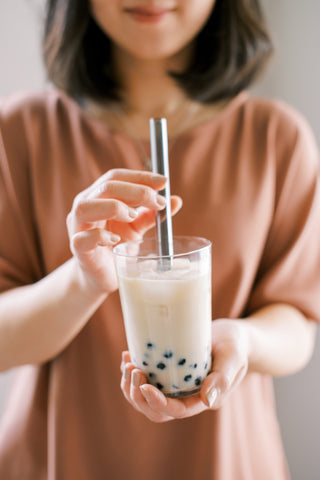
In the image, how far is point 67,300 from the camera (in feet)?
2.43

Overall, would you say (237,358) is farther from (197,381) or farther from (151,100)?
(151,100)

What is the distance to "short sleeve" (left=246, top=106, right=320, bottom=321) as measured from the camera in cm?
92

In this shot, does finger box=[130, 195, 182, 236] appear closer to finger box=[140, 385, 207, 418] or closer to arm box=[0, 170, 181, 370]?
arm box=[0, 170, 181, 370]

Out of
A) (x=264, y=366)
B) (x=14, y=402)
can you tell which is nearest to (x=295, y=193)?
(x=264, y=366)

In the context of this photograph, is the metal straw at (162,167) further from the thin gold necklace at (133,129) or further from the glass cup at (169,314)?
the thin gold necklace at (133,129)

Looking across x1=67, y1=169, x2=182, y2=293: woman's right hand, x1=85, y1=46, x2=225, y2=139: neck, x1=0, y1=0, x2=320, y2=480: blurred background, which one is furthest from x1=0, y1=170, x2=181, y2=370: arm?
x1=0, y1=0, x2=320, y2=480: blurred background

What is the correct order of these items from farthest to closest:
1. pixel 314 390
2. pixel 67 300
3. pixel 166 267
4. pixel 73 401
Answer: pixel 314 390
pixel 73 401
pixel 67 300
pixel 166 267

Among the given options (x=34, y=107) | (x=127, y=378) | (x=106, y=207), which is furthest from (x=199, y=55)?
(x=127, y=378)

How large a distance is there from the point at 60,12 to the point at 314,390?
3.90 feet

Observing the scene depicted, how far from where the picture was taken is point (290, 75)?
4.09 feet

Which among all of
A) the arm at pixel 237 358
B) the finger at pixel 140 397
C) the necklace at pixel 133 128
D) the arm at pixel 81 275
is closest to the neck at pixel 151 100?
the necklace at pixel 133 128

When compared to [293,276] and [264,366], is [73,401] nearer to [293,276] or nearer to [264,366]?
[264,366]

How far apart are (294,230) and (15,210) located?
543mm

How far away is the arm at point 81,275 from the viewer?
1.90ft
